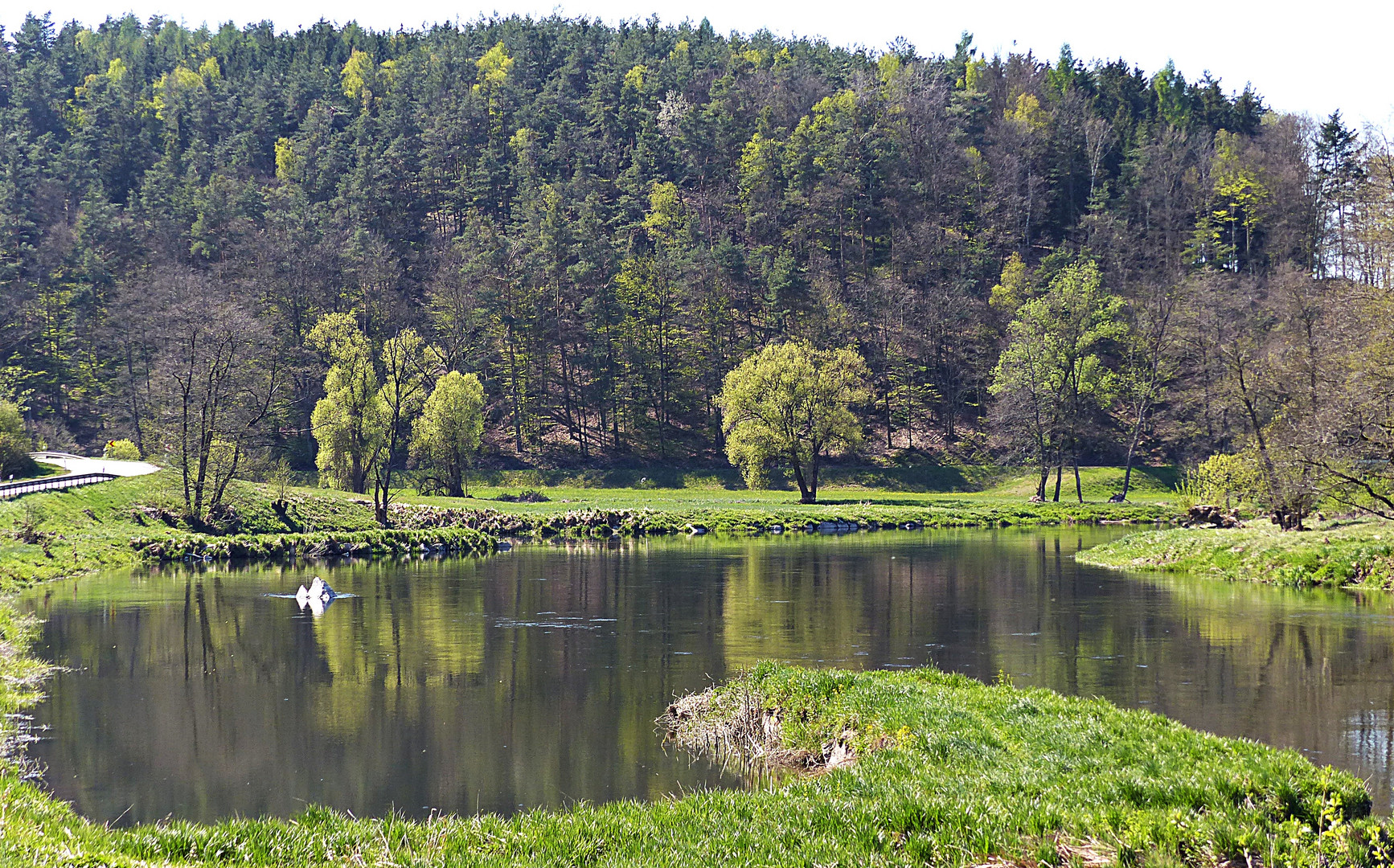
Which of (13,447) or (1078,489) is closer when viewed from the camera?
(13,447)

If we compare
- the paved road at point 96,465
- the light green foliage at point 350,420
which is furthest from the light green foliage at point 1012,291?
the paved road at point 96,465

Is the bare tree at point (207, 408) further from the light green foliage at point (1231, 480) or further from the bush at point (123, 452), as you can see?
the light green foliage at point (1231, 480)

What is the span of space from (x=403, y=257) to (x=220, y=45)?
298 feet

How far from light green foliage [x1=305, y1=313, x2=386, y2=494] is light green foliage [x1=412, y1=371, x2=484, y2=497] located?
3463 millimetres

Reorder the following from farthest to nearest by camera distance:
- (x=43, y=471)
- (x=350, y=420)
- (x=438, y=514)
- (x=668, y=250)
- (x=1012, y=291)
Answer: (x=668, y=250) → (x=1012, y=291) → (x=350, y=420) → (x=438, y=514) → (x=43, y=471)

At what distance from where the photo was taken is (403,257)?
372ft

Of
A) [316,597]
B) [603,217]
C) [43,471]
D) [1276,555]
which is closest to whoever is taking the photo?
[316,597]

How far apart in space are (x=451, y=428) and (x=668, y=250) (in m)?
38.6

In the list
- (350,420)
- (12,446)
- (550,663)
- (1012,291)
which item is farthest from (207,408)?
(1012,291)

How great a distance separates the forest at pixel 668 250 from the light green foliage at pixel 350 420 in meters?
0.34

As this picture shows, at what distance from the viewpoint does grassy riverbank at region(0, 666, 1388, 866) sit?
8.98 m

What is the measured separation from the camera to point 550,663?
22891 millimetres

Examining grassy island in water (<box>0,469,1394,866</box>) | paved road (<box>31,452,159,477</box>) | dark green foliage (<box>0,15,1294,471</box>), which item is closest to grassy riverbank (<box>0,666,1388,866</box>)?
grassy island in water (<box>0,469,1394,866</box>)

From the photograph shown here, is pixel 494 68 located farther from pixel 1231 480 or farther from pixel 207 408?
pixel 1231 480
